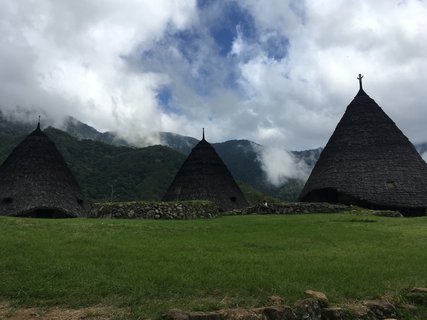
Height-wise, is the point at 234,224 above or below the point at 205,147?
below

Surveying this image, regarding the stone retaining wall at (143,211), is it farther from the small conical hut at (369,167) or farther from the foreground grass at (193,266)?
the small conical hut at (369,167)

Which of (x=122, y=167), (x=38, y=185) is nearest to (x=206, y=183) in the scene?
(x=38, y=185)

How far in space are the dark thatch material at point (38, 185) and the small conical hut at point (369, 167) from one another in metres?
15.4

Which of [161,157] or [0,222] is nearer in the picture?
[0,222]

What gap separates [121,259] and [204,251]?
1.88 meters

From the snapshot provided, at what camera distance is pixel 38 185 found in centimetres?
2931

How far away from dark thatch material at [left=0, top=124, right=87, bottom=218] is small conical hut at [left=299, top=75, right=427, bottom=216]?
50.6 feet

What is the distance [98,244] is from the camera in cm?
1007

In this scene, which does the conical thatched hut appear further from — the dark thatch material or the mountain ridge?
the mountain ridge

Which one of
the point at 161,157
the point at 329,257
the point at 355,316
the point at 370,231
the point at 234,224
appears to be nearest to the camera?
the point at 355,316

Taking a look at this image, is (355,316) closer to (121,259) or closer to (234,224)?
(121,259)

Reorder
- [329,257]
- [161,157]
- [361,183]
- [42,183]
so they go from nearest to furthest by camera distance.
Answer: [329,257] < [361,183] < [42,183] < [161,157]

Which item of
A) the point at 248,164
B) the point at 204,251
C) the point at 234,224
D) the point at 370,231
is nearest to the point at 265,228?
the point at 234,224

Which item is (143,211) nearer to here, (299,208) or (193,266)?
(299,208)
